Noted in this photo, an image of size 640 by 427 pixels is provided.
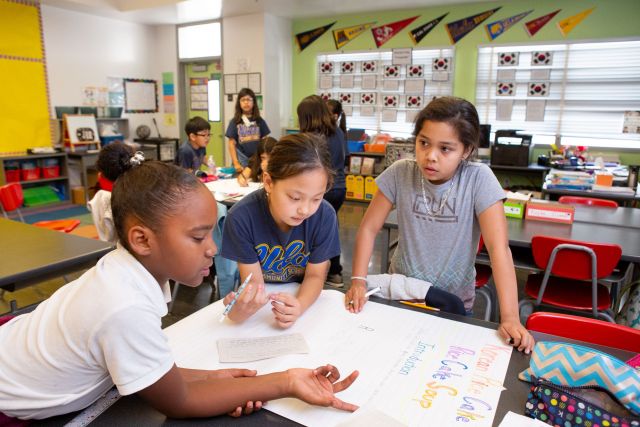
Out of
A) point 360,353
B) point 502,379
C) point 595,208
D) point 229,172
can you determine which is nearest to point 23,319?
point 360,353

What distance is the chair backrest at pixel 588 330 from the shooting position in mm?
1075

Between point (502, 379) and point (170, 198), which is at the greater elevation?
point (170, 198)

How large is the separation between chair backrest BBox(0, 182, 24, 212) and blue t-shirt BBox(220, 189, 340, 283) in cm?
237

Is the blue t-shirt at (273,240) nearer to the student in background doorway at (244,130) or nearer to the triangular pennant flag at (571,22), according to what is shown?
the student in background doorway at (244,130)

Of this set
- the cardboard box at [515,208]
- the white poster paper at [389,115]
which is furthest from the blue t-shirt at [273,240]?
the white poster paper at [389,115]

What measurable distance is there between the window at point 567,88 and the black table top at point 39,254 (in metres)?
5.11

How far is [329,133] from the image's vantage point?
325 centimetres

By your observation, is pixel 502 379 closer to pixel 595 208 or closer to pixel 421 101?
pixel 595 208

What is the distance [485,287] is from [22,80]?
243 inches

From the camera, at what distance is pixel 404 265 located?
1512 mm

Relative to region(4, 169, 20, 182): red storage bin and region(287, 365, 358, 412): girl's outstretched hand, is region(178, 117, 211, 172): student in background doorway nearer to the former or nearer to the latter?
region(4, 169, 20, 182): red storage bin

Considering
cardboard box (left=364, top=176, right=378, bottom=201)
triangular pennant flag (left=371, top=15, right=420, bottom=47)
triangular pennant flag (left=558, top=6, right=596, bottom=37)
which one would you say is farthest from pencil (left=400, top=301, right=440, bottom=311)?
triangular pennant flag (left=371, top=15, right=420, bottom=47)

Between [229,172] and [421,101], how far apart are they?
9.98 ft

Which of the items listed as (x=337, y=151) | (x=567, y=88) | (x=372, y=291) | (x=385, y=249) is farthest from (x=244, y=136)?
(x=567, y=88)
